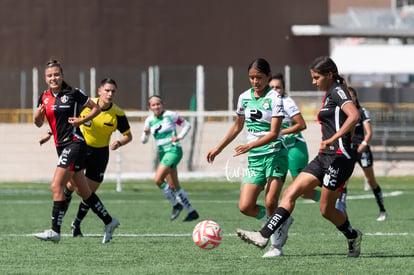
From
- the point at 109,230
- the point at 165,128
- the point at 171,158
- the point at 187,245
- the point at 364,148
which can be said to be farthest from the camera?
the point at 165,128

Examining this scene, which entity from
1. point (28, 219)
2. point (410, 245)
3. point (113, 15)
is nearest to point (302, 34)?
point (113, 15)

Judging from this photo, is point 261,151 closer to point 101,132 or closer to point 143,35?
point 101,132

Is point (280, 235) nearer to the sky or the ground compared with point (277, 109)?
nearer to the ground

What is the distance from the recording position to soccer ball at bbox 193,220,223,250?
40.0 feet

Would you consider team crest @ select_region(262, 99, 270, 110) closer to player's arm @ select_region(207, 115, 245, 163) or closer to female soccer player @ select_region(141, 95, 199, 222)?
player's arm @ select_region(207, 115, 245, 163)

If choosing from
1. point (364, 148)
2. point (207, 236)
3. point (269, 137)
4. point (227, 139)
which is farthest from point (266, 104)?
point (364, 148)

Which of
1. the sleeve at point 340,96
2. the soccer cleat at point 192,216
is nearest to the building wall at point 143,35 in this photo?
the soccer cleat at point 192,216

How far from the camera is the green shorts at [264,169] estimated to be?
12.6m

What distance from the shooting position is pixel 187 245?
45.3 feet

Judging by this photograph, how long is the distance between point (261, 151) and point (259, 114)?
1.50 feet

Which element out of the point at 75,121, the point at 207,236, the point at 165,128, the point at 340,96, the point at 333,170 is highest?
the point at 340,96

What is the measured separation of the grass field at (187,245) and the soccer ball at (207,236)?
0.53 feet

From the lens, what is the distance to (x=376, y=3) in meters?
72.2

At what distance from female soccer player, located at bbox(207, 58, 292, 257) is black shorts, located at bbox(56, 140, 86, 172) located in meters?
2.05
